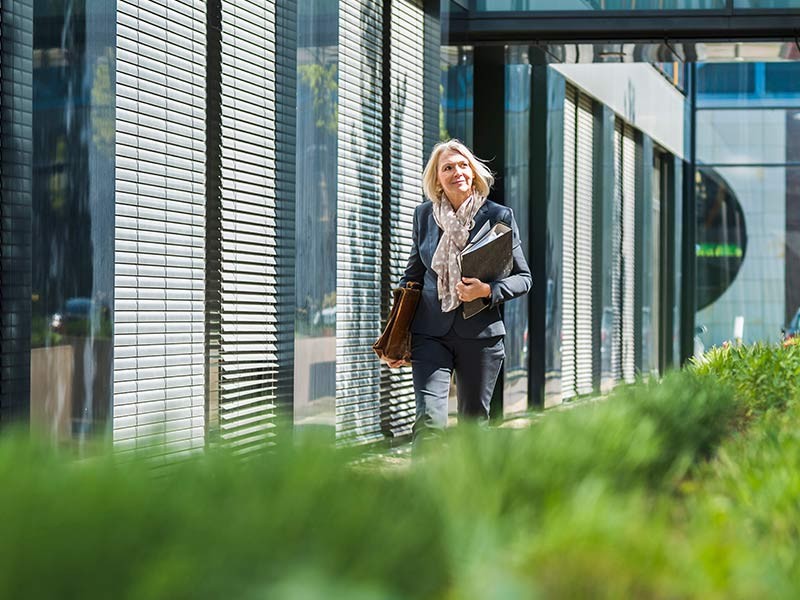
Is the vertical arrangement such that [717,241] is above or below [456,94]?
below

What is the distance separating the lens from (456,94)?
32.7 ft

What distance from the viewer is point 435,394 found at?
487 cm

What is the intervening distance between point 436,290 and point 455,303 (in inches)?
4.9

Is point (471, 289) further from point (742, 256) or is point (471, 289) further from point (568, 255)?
point (742, 256)

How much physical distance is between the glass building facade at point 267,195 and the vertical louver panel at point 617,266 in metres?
0.46

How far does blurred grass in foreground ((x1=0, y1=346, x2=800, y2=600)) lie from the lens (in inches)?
47.8

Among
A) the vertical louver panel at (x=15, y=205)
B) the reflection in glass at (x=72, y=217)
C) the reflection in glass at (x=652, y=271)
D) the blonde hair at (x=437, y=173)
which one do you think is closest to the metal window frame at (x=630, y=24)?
the blonde hair at (x=437, y=173)

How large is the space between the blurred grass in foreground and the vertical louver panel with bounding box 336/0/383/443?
5.58 m

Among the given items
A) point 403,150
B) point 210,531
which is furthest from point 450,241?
point 403,150

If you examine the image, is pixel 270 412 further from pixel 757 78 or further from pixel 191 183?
pixel 757 78

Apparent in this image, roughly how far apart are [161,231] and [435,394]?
5.11 ft

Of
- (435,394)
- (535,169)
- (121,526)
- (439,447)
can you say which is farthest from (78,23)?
(535,169)

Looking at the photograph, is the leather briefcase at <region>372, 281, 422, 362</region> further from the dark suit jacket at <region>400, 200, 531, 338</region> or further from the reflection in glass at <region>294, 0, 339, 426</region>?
the reflection in glass at <region>294, 0, 339, 426</region>

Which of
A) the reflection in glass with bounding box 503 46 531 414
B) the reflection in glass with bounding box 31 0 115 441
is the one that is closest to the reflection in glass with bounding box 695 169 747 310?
the reflection in glass with bounding box 503 46 531 414
